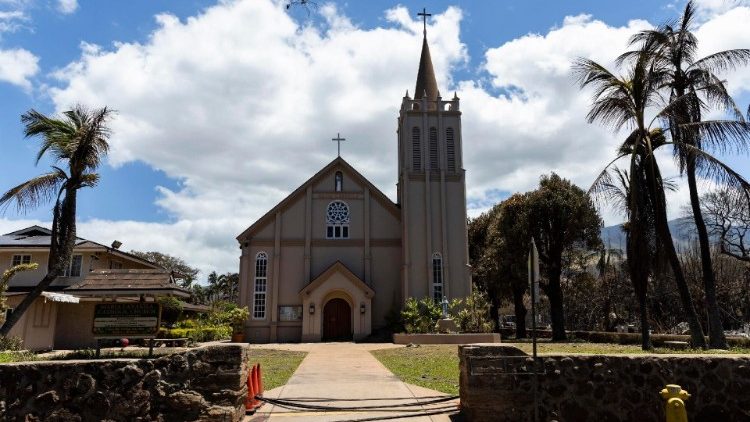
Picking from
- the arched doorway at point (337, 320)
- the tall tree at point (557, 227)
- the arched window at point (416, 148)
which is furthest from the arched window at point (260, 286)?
the tall tree at point (557, 227)

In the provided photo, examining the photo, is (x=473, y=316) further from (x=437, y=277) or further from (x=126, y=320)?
(x=126, y=320)

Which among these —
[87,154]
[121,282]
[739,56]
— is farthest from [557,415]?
[87,154]

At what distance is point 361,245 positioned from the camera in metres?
34.4

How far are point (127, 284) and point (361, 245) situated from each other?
2334 centimetres

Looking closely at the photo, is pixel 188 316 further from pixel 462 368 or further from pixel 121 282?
pixel 462 368

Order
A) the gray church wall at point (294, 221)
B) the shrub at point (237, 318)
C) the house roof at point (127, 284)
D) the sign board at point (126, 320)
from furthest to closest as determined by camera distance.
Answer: the gray church wall at point (294, 221), the shrub at point (237, 318), the house roof at point (127, 284), the sign board at point (126, 320)

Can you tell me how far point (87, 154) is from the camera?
691 inches

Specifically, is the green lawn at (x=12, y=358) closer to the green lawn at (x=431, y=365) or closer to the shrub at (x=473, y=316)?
the green lawn at (x=431, y=365)

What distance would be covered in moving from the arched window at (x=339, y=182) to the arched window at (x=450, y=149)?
22.5 ft

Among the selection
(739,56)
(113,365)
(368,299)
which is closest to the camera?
(113,365)

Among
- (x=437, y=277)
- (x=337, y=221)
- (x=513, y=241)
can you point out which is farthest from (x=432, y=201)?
(x=337, y=221)

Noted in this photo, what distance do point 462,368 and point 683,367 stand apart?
3.12m

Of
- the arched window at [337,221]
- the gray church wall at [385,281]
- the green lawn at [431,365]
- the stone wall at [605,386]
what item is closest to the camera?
the stone wall at [605,386]

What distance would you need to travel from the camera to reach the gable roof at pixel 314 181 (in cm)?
3406
